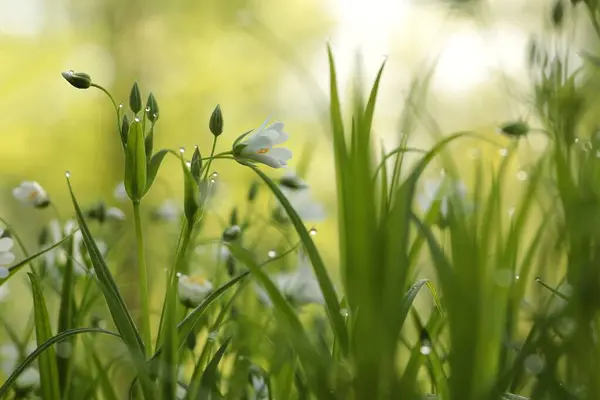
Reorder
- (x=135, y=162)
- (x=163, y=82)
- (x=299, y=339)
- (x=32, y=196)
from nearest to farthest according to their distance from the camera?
(x=299, y=339)
(x=135, y=162)
(x=32, y=196)
(x=163, y=82)

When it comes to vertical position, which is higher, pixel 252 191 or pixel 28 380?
pixel 252 191

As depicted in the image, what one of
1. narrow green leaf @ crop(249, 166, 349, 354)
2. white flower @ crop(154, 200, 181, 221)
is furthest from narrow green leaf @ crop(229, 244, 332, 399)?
white flower @ crop(154, 200, 181, 221)

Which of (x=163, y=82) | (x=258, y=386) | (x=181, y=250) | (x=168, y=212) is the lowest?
(x=258, y=386)

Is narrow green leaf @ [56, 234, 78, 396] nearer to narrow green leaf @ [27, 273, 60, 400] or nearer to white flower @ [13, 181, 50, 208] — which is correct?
narrow green leaf @ [27, 273, 60, 400]

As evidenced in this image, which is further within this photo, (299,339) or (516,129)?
(516,129)

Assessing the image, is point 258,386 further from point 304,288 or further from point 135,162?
point 135,162

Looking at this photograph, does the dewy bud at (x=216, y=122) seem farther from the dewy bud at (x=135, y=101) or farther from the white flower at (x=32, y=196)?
the white flower at (x=32, y=196)

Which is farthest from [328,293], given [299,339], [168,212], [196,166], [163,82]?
[163,82]

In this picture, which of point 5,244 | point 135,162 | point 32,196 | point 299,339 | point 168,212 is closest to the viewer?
point 299,339
